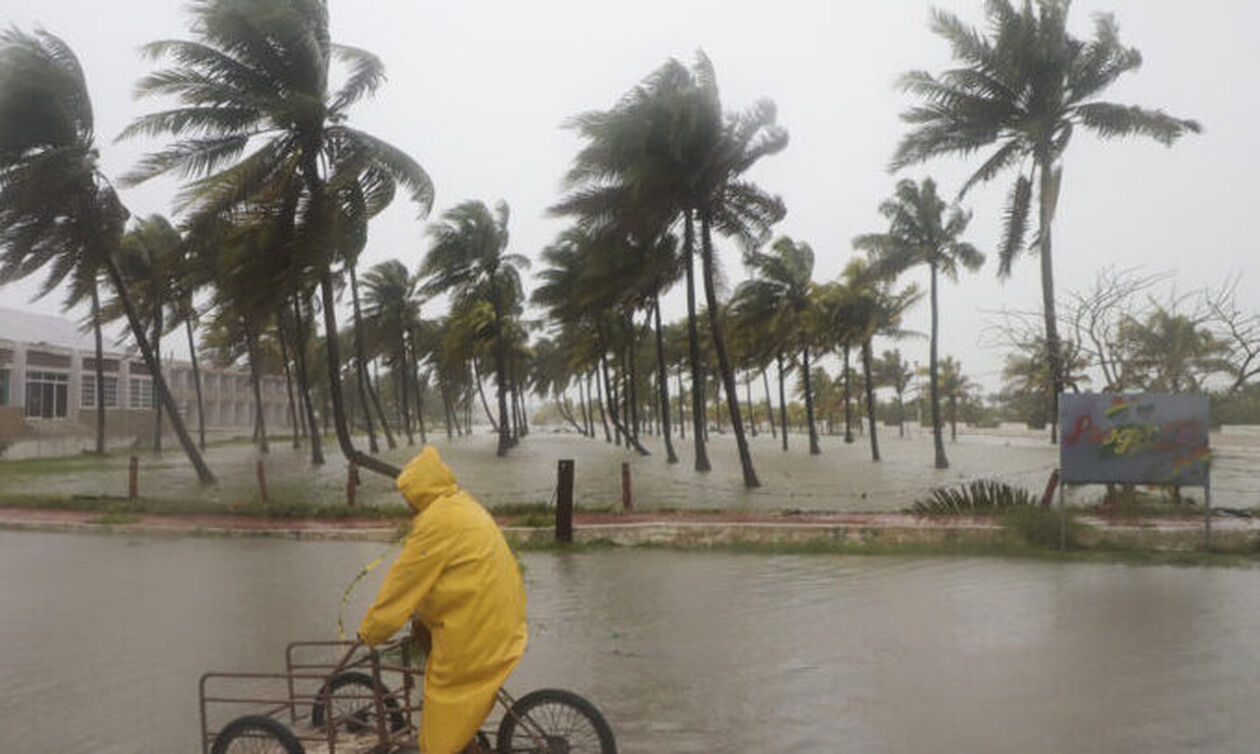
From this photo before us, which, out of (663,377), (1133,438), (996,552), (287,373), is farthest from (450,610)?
(287,373)

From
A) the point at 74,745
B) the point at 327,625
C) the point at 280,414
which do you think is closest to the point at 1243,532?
the point at 327,625

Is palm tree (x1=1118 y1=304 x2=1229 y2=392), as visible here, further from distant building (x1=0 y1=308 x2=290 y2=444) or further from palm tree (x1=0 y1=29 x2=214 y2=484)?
distant building (x1=0 y1=308 x2=290 y2=444)

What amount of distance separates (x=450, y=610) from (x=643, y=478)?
78.7 feet

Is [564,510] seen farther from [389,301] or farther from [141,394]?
[141,394]

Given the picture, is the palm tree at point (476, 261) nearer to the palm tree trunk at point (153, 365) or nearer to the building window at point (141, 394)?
the palm tree trunk at point (153, 365)

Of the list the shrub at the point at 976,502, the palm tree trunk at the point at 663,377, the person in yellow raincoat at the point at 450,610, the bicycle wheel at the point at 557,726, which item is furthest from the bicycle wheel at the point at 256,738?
the palm tree trunk at the point at 663,377

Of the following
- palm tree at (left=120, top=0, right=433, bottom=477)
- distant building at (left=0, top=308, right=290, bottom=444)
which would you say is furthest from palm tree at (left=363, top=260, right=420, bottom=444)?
palm tree at (left=120, top=0, right=433, bottom=477)

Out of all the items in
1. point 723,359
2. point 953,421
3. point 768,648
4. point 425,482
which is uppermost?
point 723,359

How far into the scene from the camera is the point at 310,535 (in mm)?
15422

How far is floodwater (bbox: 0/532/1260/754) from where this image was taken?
17.9 ft

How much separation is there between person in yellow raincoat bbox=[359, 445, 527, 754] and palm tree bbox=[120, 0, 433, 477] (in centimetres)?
1547

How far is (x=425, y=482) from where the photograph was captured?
13.0ft

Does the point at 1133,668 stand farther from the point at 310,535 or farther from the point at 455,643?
the point at 310,535

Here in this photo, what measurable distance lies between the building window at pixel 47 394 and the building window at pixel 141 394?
1062 cm
